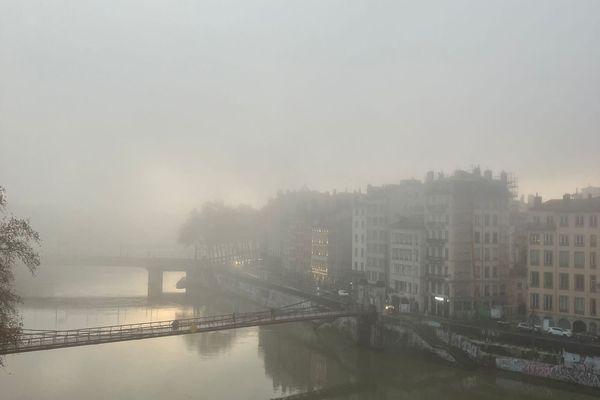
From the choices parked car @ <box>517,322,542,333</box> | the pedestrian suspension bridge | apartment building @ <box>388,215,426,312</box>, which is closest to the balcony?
parked car @ <box>517,322,542,333</box>

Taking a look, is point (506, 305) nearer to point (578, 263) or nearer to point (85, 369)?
point (578, 263)

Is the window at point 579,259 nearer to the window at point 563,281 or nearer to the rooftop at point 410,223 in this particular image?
the window at point 563,281

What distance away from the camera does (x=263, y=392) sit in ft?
148

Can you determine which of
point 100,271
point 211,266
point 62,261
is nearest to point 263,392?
point 211,266

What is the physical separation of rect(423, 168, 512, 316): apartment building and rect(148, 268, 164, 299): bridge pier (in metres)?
55.8

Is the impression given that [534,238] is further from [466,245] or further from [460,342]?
[460,342]

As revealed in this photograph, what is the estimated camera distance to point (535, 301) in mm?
56562

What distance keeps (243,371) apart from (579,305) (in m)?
31.0

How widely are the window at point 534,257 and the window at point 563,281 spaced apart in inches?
109

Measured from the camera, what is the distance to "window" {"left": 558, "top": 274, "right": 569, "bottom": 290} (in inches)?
2137

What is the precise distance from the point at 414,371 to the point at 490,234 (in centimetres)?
2211

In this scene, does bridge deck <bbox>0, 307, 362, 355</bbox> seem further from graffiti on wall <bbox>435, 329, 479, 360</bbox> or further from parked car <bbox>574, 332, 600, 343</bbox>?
parked car <bbox>574, 332, 600, 343</bbox>

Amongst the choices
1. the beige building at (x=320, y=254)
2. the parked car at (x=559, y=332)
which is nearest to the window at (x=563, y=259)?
the parked car at (x=559, y=332)

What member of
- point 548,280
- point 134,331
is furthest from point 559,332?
point 134,331
